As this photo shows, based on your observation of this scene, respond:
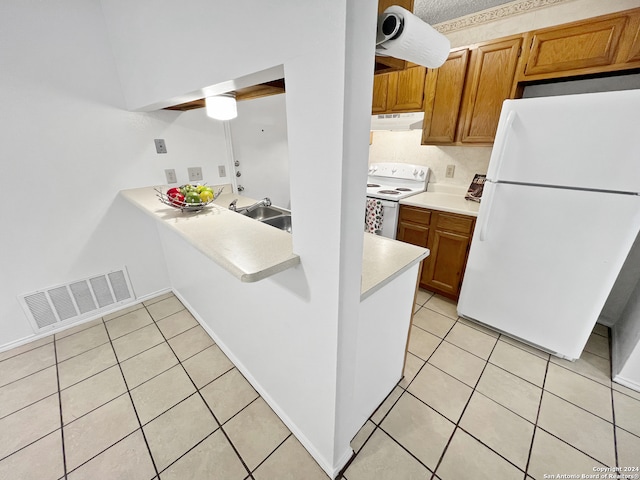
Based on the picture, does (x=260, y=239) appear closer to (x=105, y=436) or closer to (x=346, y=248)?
(x=346, y=248)

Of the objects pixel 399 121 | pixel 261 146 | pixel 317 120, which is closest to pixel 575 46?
pixel 399 121

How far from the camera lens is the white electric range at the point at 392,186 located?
8.23ft

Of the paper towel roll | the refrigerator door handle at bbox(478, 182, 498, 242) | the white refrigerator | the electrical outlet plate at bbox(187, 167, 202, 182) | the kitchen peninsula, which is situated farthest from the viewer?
the electrical outlet plate at bbox(187, 167, 202, 182)

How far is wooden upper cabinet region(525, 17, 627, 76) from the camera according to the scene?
1573 mm

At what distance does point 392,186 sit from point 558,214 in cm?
166

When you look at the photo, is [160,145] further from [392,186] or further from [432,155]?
[432,155]

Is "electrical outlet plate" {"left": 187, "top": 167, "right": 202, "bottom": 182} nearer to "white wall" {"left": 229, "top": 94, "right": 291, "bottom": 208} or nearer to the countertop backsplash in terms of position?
"white wall" {"left": 229, "top": 94, "right": 291, "bottom": 208}

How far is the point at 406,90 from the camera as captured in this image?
8.20ft

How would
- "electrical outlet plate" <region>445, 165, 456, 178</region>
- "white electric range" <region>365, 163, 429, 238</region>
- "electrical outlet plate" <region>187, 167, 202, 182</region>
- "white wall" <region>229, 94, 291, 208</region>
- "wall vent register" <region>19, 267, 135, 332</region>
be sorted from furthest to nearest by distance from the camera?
"white wall" <region>229, 94, 291, 208</region> → "electrical outlet plate" <region>445, 165, 456, 178</region> → "white electric range" <region>365, 163, 429, 238</region> → "electrical outlet plate" <region>187, 167, 202, 182</region> → "wall vent register" <region>19, 267, 135, 332</region>

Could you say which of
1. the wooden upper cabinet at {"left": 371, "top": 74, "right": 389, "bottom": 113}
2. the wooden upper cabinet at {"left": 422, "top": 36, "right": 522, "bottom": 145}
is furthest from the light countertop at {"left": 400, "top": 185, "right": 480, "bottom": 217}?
the wooden upper cabinet at {"left": 371, "top": 74, "right": 389, "bottom": 113}

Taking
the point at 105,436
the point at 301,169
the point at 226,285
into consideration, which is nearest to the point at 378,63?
the point at 301,169

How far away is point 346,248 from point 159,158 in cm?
207

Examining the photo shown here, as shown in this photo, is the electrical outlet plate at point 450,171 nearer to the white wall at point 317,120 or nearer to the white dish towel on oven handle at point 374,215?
the white dish towel on oven handle at point 374,215

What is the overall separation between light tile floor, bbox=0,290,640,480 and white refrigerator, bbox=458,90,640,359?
1.14 feet
